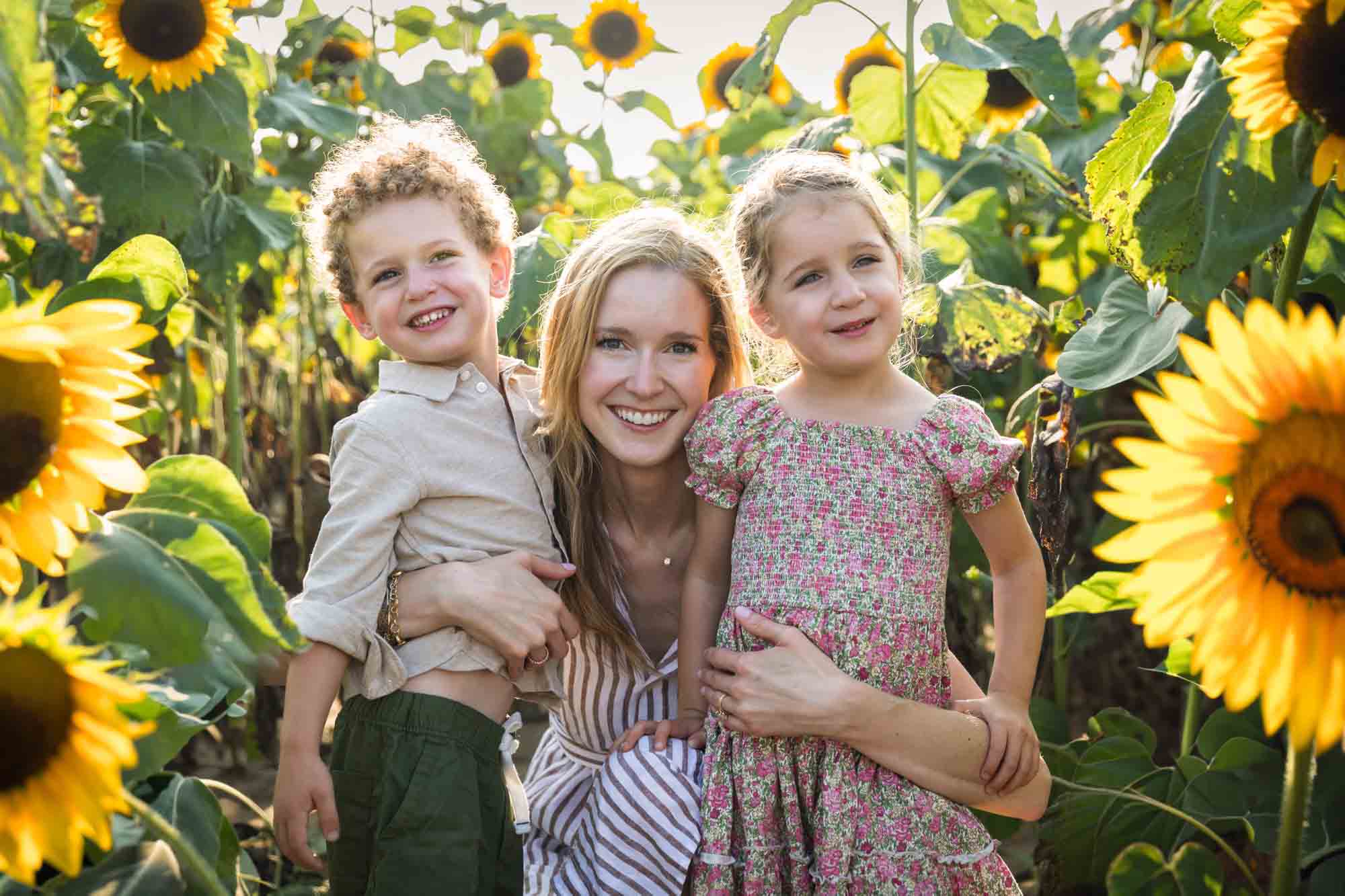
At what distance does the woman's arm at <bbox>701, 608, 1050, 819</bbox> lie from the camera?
5.15 feet

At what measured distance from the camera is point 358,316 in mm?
1914

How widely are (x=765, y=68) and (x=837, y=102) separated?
5.60 feet

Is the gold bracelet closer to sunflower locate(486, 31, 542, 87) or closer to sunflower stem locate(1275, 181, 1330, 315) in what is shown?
sunflower stem locate(1275, 181, 1330, 315)

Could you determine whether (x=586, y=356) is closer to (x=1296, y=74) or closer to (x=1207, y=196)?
(x=1207, y=196)

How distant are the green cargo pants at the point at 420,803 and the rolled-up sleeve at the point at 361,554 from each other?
0.21 ft

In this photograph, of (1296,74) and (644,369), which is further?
(644,369)

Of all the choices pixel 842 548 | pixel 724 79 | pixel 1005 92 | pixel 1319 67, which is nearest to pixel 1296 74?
pixel 1319 67

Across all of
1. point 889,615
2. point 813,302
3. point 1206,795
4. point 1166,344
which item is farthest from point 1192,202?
point 1206,795

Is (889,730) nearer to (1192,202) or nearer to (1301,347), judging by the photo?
(1192,202)

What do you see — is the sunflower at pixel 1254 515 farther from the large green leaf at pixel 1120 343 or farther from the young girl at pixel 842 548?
the young girl at pixel 842 548

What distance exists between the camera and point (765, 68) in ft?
6.95

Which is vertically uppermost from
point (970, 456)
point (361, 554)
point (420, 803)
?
point (970, 456)

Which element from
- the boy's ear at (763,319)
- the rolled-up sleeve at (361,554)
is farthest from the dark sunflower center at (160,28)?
the boy's ear at (763,319)

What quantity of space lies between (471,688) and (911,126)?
127cm
